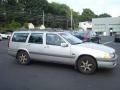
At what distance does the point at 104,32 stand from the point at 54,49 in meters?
70.4

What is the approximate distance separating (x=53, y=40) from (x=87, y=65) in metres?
1.83

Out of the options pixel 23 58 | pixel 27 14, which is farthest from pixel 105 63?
pixel 27 14

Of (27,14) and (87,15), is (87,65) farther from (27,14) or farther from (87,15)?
(87,15)

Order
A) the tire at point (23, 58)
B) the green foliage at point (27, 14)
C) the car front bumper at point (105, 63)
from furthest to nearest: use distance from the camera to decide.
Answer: the green foliage at point (27, 14) → the tire at point (23, 58) → the car front bumper at point (105, 63)

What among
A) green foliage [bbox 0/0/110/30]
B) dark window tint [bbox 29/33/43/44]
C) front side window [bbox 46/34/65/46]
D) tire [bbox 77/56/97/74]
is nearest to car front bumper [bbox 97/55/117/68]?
tire [bbox 77/56/97/74]

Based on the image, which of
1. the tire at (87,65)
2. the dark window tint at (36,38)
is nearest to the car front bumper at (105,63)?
the tire at (87,65)

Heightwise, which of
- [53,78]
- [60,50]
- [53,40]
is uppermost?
[53,40]

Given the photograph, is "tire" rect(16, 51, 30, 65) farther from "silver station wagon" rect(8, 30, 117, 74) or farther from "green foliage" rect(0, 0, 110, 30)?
"green foliage" rect(0, 0, 110, 30)

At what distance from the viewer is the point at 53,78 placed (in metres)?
7.61

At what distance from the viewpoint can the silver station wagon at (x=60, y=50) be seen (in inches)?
321

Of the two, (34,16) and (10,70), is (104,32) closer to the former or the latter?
(34,16)

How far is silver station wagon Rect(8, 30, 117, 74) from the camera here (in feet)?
26.7

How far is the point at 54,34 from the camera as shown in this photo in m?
9.17

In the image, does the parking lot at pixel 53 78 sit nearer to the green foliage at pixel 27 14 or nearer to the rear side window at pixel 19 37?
the rear side window at pixel 19 37
